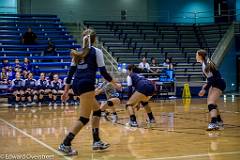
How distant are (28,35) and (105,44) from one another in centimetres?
456

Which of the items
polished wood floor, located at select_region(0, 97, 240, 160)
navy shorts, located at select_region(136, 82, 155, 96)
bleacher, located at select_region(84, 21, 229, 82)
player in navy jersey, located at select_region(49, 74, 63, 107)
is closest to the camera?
polished wood floor, located at select_region(0, 97, 240, 160)

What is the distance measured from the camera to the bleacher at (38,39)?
21.6 meters

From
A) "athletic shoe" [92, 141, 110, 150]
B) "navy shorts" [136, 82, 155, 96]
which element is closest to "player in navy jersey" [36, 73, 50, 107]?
"navy shorts" [136, 82, 155, 96]

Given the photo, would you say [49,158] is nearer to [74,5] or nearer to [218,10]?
[74,5]

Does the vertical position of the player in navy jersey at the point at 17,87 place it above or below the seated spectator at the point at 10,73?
below

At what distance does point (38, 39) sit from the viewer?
23.9 meters

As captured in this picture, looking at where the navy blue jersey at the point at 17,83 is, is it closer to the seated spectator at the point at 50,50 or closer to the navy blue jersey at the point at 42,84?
the navy blue jersey at the point at 42,84

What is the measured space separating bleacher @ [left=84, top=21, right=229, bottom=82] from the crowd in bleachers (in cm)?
615

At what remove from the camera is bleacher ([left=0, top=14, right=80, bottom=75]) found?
21556mm

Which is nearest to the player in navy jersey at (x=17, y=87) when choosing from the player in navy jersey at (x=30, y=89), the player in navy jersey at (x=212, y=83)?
the player in navy jersey at (x=30, y=89)

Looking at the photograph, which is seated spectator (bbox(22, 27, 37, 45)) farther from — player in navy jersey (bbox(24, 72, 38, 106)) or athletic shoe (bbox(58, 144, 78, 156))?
athletic shoe (bbox(58, 144, 78, 156))

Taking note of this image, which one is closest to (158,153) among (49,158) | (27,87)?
(49,158)

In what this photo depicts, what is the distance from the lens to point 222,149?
6.80 meters

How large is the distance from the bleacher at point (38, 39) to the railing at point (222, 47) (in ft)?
26.8
